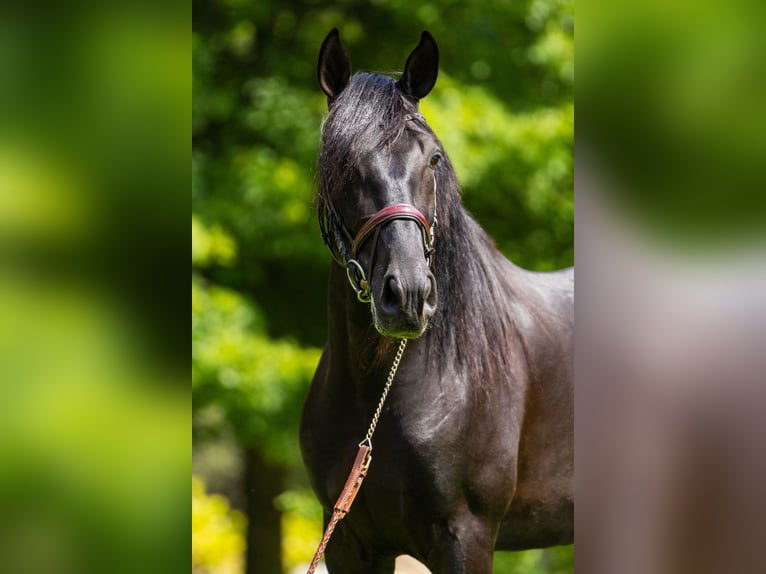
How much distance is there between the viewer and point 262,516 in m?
6.41

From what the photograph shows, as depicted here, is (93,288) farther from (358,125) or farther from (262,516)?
(262,516)

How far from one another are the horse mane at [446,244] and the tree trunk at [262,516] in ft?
12.2

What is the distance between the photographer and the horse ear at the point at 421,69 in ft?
8.43

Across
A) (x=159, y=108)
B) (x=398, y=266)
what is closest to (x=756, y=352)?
(x=159, y=108)

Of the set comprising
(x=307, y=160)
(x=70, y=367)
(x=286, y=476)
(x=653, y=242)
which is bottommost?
(x=286, y=476)

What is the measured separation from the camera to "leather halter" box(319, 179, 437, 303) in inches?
89.7

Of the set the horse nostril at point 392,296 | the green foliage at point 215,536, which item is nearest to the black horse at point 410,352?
the horse nostril at point 392,296

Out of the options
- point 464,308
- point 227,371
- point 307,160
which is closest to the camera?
point 464,308

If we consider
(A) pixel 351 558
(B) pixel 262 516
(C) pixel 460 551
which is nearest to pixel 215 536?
(B) pixel 262 516

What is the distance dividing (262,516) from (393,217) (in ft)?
15.0

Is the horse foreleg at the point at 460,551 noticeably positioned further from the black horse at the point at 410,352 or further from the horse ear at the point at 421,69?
the horse ear at the point at 421,69

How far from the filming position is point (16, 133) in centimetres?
81

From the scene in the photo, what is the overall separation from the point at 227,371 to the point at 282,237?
97cm

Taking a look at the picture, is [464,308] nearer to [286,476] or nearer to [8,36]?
[8,36]
